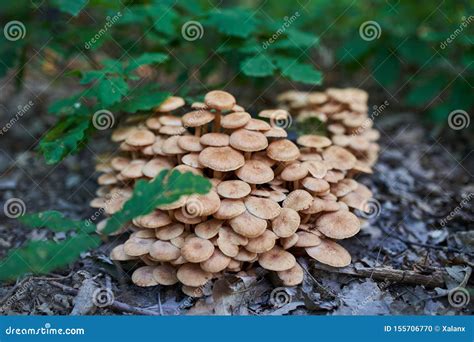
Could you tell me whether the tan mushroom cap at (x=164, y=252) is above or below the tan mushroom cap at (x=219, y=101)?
below

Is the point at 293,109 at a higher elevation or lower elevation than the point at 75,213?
higher

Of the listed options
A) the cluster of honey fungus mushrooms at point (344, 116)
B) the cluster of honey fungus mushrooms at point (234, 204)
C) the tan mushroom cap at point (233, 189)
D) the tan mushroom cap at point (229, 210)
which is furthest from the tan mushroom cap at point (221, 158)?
the cluster of honey fungus mushrooms at point (344, 116)

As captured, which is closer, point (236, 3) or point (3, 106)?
point (3, 106)

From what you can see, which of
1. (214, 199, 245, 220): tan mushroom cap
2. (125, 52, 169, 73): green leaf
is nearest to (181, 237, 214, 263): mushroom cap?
(214, 199, 245, 220): tan mushroom cap

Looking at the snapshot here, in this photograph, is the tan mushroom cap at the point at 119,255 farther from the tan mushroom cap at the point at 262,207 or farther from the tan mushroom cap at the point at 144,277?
the tan mushroom cap at the point at 262,207

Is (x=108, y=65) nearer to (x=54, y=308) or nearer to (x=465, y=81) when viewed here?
(x=54, y=308)

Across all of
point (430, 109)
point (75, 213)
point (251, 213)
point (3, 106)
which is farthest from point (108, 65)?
point (430, 109)
